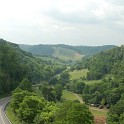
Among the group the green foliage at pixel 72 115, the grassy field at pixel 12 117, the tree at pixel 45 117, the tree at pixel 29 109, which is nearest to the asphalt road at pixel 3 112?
the grassy field at pixel 12 117

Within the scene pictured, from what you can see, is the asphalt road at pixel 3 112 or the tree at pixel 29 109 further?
the asphalt road at pixel 3 112

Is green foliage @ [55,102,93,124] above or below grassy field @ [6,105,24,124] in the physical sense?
above

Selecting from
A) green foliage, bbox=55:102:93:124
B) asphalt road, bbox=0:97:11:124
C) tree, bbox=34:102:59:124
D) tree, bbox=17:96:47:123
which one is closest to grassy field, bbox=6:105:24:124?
asphalt road, bbox=0:97:11:124

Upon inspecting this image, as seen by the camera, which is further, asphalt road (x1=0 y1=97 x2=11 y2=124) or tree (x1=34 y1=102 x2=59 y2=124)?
asphalt road (x1=0 y1=97 x2=11 y2=124)

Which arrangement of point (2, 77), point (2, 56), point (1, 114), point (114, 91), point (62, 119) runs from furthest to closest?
point (114, 91) < point (2, 56) < point (2, 77) < point (1, 114) < point (62, 119)

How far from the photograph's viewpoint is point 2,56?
555 ft

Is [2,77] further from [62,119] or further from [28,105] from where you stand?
[62,119]

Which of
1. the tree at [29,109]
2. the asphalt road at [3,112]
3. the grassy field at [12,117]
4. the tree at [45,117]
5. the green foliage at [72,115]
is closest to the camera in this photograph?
the green foliage at [72,115]

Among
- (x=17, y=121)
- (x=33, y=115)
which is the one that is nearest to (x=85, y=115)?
(x=33, y=115)

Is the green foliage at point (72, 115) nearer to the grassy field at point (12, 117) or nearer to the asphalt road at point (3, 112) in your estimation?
the grassy field at point (12, 117)

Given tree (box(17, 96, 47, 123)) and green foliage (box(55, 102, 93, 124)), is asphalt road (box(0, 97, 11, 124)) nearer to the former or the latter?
tree (box(17, 96, 47, 123))

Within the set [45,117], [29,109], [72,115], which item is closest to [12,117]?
[29,109]

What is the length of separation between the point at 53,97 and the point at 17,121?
63.2m

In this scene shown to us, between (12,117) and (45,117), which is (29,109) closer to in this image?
(45,117)
